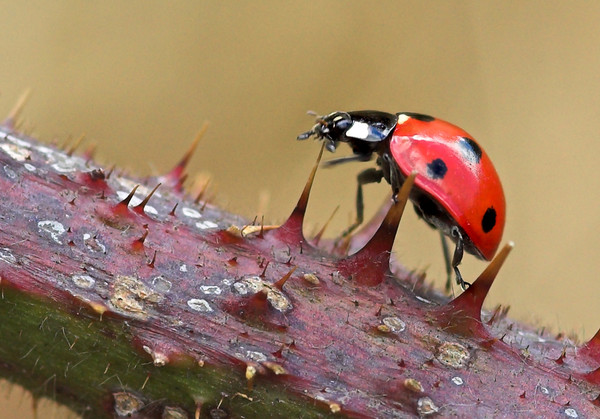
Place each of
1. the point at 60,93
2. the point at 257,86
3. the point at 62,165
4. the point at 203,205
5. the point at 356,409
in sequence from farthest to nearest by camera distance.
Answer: the point at 257,86 < the point at 60,93 < the point at 203,205 < the point at 62,165 < the point at 356,409

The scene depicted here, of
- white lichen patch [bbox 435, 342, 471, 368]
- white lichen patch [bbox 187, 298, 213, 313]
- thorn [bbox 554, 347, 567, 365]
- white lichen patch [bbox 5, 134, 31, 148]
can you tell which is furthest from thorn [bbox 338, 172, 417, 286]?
white lichen patch [bbox 5, 134, 31, 148]

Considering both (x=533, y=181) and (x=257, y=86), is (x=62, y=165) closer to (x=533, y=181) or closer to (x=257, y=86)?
(x=257, y=86)

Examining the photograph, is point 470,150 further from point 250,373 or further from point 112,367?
point 112,367

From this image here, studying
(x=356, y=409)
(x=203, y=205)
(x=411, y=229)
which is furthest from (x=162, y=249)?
(x=411, y=229)

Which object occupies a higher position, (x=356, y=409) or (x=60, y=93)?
(x=356, y=409)

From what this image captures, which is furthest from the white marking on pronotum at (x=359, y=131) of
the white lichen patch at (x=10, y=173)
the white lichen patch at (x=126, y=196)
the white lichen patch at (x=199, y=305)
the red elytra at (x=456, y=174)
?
the white lichen patch at (x=10, y=173)

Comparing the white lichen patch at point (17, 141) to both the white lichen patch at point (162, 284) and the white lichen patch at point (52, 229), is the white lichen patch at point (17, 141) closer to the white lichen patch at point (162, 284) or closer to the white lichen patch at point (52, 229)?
the white lichen patch at point (52, 229)
